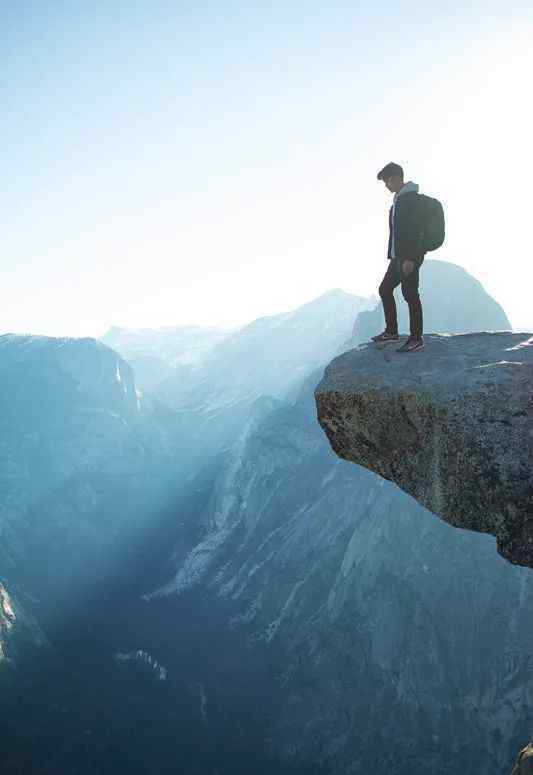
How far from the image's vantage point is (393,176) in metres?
8.24

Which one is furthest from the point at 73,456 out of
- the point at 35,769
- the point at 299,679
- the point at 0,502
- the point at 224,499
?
the point at 299,679

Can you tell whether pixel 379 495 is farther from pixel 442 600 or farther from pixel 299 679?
pixel 299 679

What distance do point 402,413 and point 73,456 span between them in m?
165

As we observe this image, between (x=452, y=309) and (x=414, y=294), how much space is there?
367ft

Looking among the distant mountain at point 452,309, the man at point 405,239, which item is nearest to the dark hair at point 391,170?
the man at point 405,239

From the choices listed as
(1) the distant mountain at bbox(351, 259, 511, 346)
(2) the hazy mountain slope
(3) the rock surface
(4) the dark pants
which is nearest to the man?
(4) the dark pants

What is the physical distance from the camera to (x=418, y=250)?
8156 millimetres

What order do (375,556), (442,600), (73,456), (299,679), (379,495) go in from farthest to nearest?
(73,456)
(379,495)
(375,556)
(299,679)
(442,600)

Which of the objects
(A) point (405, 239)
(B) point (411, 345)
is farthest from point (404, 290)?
(B) point (411, 345)

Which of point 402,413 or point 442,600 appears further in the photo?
point 442,600

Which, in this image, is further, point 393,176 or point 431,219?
point 393,176

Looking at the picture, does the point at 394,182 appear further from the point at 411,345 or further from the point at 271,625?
the point at 271,625

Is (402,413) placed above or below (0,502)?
above

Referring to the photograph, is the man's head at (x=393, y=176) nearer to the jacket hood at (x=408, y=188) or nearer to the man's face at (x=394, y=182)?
the man's face at (x=394, y=182)
